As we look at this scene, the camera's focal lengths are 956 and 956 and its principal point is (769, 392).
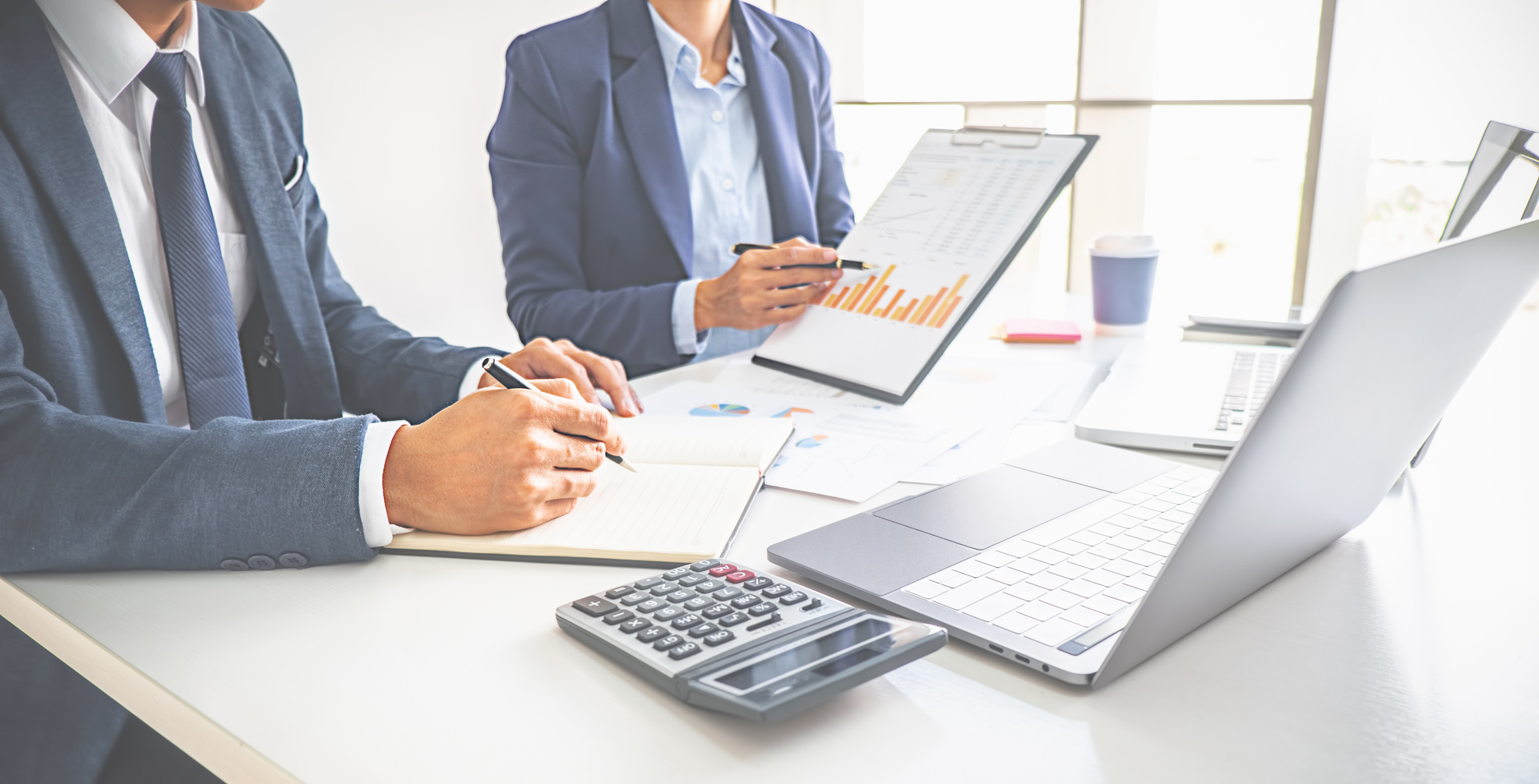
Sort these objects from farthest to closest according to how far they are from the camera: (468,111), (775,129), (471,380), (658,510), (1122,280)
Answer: (468,111) < (775,129) < (1122,280) < (471,380) < (658,510)

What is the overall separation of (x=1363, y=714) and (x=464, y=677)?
490 mm

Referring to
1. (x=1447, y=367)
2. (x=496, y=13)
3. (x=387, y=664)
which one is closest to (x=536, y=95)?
(x=387, y=664)

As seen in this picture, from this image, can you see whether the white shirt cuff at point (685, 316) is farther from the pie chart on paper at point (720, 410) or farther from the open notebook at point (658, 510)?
the open notebook at point (658, 510)

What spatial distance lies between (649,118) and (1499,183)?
1154 mm

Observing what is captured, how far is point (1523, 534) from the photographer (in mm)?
723

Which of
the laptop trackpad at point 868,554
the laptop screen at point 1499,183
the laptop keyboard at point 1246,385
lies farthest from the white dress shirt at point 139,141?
the laptop screen at point 1499,183

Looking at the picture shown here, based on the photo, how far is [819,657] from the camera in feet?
1.71

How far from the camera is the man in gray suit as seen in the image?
2.31 feet

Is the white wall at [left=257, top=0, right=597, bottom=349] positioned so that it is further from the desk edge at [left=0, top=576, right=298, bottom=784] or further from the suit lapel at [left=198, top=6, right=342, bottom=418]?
the desk edge at [left=0, top=576, right=298, bottom=784]

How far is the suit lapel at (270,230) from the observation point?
45.9 inches

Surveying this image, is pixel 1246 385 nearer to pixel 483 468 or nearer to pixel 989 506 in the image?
pixel 989 506

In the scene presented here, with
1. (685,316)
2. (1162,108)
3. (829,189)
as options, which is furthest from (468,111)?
(1162,108)

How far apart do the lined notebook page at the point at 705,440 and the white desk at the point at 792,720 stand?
0.17 metres

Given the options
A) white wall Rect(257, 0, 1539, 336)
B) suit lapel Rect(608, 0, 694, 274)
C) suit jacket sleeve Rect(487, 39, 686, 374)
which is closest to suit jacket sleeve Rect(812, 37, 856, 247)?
suit lapel Rect(608, 0, 694, 274)
